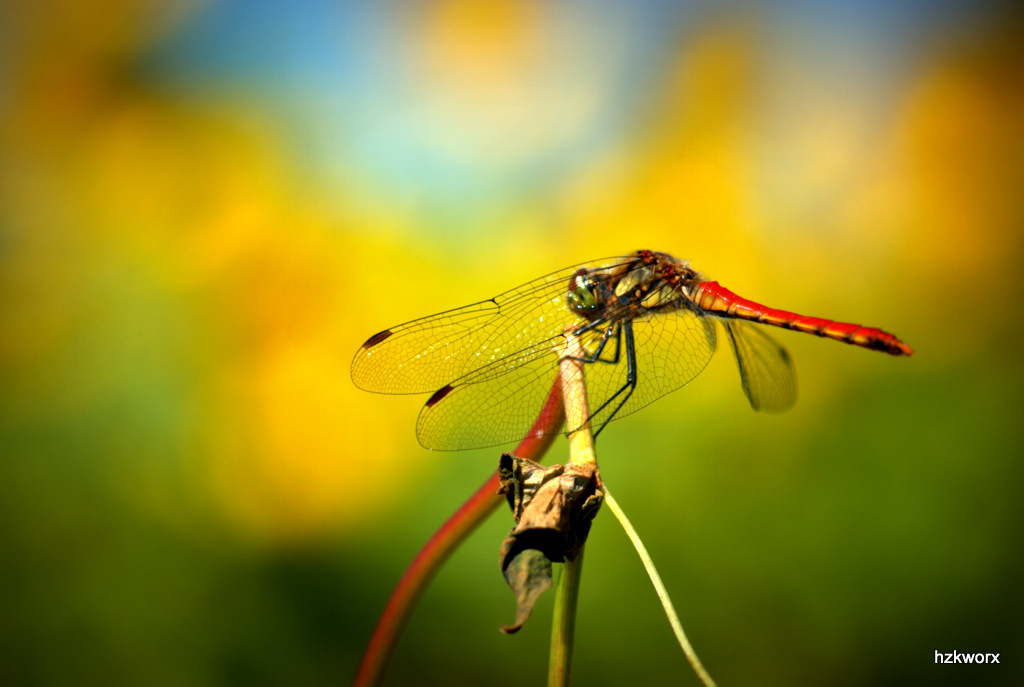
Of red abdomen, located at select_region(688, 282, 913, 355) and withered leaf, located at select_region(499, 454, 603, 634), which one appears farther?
red abdomen, located at select_region(688, 282, 913, 355)

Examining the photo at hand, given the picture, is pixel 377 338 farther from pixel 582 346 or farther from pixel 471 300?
pixel 471 300

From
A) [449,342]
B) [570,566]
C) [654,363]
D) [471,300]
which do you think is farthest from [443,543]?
[471,300]

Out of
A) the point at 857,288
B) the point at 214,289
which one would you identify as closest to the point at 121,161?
the point at 214,289

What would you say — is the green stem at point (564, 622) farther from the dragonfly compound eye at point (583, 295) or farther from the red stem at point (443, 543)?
the dragonfly compound eye at point (583, 295)

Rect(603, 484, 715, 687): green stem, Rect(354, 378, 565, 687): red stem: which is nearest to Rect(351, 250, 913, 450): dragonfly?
Rect(354, 378, 565, 687): red stem

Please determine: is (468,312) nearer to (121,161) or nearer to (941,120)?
(121,161)

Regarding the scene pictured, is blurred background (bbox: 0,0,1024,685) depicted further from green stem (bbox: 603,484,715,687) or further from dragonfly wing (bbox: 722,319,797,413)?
green stem (bbox: 603,484,715,687)
